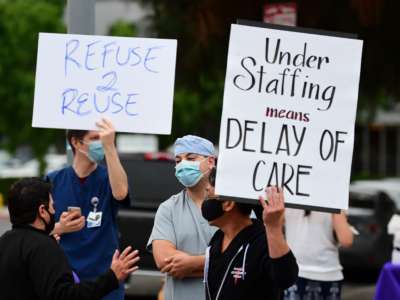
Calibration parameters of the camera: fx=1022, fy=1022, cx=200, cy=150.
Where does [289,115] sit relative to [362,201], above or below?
above

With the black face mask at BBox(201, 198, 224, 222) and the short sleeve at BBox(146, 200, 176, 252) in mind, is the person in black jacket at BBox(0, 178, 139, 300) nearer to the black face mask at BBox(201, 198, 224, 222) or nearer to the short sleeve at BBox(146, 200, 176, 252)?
the black face mask at BBox(201, 198, 224, 222)

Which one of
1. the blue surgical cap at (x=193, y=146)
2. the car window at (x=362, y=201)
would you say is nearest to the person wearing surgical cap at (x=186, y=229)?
the blue surgical cap at (x=193, y=146)

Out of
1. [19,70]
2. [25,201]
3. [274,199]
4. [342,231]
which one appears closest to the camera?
[274,199]

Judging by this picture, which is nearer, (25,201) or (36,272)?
(36,272)

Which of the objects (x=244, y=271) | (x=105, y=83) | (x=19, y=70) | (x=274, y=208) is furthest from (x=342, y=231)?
(x=19, y=70)

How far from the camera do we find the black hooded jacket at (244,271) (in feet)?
14.5

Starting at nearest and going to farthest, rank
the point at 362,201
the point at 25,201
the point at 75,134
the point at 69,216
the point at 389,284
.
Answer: the point at 25,201
the point at 389,284
the point at 69,216
the point at 75,134
the point at 362,201

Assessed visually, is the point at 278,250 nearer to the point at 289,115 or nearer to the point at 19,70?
the point at 289,115

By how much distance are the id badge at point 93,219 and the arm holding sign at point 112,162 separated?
0.21 meters

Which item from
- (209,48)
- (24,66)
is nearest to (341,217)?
(209,48)

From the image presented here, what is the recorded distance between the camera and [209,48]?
12.7 m

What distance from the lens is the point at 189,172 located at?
17.9 feet

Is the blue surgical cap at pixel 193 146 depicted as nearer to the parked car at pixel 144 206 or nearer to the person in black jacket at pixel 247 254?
the person in black jacket at pixel 247 254

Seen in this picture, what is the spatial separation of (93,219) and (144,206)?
4746 mm
